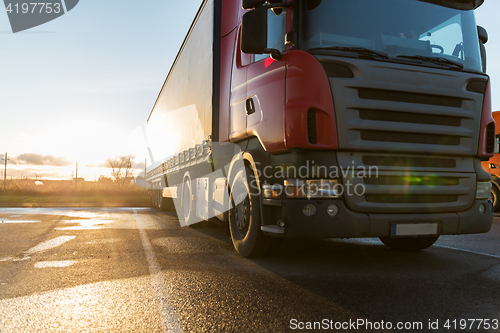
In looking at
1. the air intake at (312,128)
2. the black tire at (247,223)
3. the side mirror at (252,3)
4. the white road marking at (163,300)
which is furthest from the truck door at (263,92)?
the white road marking at (163,300)

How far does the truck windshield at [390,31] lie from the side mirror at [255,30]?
40 cm

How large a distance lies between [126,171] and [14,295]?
186ft

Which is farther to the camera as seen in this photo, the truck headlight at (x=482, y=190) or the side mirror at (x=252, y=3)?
the truck headlight at (x=482, y=190)

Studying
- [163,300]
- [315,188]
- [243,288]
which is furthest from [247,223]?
[163,300]

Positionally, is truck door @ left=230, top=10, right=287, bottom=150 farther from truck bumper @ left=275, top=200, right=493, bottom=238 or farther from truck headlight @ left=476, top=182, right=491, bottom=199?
truck headlight @ left=476, top=182, right=491, bottom=199

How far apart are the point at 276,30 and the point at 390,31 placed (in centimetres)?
126

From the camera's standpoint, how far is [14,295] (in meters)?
3.42

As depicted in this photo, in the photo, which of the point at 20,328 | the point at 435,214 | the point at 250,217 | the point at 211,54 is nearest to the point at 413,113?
the point at 435,214

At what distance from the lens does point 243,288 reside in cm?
357

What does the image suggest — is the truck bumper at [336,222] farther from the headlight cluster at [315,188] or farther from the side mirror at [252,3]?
the side mirror at [252,3]

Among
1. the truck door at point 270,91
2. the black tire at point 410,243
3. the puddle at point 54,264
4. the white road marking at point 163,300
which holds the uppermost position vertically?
the truck door at point 270,91

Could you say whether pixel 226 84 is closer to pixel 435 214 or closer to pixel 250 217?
pixel 250 217

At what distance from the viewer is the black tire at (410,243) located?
5494mm

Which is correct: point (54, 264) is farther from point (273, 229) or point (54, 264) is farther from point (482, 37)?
point (482, 37)
